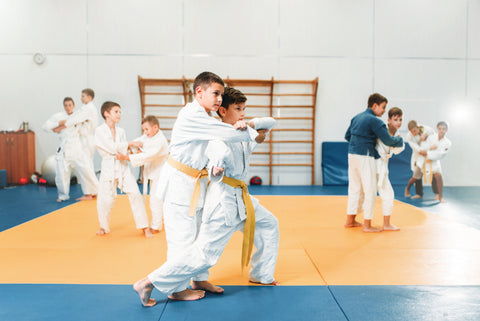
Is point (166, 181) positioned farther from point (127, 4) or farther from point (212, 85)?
point (127, 4)

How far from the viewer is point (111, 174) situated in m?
3.62

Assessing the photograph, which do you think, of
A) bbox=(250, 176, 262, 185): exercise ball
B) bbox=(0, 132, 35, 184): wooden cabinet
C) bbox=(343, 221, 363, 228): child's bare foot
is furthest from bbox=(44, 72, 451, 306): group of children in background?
bbox=(0, 132, 35, 184): wooden cabinet

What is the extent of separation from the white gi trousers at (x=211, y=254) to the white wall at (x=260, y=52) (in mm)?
5617

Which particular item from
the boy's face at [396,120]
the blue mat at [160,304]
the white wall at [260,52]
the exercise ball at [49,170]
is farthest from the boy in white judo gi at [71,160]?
the boy's face at [396,120]

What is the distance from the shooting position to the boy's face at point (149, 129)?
3.56 meters

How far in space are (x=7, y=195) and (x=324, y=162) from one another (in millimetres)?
5861

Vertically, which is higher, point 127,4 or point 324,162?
point 127,4

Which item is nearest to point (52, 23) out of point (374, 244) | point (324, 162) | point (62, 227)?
point (62, 227)

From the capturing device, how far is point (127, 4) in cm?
765

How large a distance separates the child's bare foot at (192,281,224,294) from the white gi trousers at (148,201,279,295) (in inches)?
5.6

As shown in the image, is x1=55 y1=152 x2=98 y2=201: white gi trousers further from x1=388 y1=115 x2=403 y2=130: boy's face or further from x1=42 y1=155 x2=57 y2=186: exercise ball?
x1=388 y1=115 x2=403 y2=130: boy's face

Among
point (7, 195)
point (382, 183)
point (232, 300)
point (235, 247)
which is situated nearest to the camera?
point (232, 300)

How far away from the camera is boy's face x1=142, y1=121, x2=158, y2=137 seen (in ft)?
11.7

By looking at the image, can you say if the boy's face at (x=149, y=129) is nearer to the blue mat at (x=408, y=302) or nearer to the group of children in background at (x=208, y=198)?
the group of children in background at (x=208, y=198)
